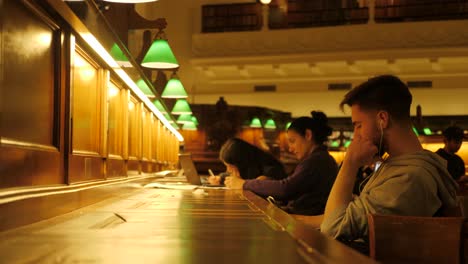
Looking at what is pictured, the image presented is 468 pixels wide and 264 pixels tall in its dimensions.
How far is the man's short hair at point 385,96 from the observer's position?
1852 mm

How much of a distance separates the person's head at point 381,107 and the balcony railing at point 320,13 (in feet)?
37.6

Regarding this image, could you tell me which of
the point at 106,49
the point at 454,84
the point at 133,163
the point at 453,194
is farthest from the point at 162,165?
the point at 454,84

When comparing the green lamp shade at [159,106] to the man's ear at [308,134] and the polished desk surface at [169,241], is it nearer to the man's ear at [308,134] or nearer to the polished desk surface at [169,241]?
the man's ear at [308,134]

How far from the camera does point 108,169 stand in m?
3.45

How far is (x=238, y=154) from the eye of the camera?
5105 millimetres

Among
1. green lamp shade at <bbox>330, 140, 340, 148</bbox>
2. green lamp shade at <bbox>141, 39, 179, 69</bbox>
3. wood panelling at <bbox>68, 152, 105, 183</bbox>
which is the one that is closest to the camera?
wood panelling at <bbox>68, 152, 105, 183</bbox>

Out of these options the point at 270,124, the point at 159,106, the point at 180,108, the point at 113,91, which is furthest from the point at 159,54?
the point at 270,124

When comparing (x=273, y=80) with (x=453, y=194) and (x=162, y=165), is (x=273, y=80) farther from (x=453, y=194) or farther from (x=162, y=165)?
(x=453, y=194)

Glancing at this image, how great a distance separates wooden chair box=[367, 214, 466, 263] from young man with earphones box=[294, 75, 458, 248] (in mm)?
279

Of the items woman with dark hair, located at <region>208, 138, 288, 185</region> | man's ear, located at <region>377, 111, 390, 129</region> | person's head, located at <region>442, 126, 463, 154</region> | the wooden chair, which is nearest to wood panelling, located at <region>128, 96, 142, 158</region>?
woman with dark hair, located at <region>208, 138, 288, 185</region>

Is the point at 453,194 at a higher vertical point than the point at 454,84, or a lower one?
lower

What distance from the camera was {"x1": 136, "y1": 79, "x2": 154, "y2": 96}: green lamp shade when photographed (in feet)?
15.2

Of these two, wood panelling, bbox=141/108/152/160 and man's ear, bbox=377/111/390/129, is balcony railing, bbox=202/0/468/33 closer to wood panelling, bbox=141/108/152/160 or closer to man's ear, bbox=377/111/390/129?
wood panelling, bbox=141/108/152/160

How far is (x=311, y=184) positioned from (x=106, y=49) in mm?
1660
